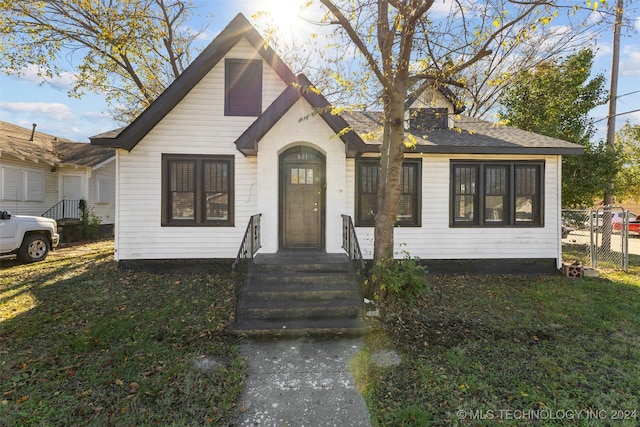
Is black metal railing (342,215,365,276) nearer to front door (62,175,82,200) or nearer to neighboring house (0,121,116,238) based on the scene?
neighboring house (0,121,116,238)

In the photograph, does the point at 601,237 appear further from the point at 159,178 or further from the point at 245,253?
the point at 159,178

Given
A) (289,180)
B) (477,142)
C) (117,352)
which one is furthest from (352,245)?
(117,352)

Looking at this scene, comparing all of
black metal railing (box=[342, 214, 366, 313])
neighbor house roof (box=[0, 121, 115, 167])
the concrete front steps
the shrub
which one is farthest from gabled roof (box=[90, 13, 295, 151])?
the shrub

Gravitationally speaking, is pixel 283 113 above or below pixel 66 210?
above

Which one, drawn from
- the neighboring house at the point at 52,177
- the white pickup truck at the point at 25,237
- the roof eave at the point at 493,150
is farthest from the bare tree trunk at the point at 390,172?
the neighboring house at the point at 52,177

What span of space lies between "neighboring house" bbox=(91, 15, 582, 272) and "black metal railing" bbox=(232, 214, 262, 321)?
248 mm

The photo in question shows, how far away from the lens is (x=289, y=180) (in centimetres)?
782

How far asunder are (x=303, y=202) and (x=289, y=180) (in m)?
0.63

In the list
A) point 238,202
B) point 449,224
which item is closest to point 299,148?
point 238,202

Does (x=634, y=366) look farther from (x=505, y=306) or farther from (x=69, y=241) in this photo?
(x=69, y=241)

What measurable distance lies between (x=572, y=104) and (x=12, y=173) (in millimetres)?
22254

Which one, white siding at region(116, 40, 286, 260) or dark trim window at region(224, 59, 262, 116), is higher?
dark trim window at region(224, 59, 262, 116)

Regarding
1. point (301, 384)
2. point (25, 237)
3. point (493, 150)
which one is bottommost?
point (301, 384)

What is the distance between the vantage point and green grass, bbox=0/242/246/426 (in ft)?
10.2
